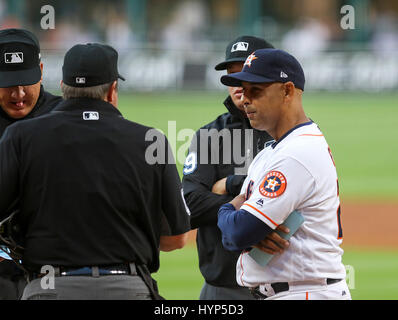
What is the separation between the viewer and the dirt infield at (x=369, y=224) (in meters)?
9.67

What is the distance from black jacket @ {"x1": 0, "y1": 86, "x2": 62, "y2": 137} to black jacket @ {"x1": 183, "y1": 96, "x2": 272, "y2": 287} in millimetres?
922

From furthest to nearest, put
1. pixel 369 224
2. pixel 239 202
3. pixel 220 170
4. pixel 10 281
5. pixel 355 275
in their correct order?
pixel 369 224
pixel 355 275
pixel 220 170
pixel 10 281
pixel 239 202

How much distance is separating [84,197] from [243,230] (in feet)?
2.45

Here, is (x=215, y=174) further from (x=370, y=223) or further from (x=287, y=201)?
(x=370, y=223)

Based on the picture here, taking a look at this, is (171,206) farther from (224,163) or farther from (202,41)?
(202,41)

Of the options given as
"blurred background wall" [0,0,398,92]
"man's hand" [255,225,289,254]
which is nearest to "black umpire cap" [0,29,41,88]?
"man's hand" [255,225,289,254]

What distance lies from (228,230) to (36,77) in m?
1.57

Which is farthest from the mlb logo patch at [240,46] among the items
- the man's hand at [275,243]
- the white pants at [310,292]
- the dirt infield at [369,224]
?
the dirt infield at [369,224]

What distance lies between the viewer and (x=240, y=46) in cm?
451

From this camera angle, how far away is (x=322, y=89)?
23281 millimetres

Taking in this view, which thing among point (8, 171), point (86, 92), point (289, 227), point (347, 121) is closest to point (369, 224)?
point (289, 227)

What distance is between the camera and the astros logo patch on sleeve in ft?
10.6

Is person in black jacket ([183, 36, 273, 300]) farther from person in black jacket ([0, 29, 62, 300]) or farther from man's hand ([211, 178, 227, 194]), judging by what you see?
person in black jacket ([0, 29, 62, 300])

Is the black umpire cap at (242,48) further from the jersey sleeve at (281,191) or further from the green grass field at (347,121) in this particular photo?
the green grass field at (347,121)
